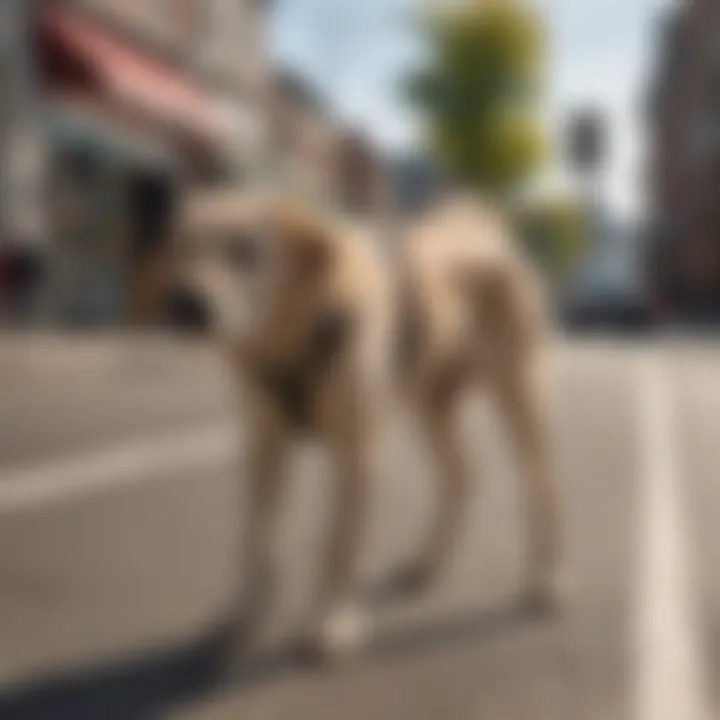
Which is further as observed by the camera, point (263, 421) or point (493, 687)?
point (263, 421)

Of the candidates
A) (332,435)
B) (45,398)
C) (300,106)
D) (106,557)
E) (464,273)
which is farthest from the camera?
(300,106)

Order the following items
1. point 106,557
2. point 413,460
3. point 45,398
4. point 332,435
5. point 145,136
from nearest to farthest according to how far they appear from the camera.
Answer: point 332,435
point 106,557
point 413,460
point 45,398
point 145,136

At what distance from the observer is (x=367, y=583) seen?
684 centimetres

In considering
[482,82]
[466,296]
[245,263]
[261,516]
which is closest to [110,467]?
[466,296]

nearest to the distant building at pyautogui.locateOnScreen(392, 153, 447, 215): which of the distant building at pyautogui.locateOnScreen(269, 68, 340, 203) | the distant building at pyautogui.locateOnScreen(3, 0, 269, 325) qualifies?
the distant building at pyautogui.locateOnScreen(3, 0, 269, 325)

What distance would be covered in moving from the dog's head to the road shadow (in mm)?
1048

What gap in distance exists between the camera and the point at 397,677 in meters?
5.26

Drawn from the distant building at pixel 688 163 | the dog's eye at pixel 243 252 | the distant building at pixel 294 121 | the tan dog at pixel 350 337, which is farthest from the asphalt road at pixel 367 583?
the distant building at pixel 688 163

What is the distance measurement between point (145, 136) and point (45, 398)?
35.7 ft

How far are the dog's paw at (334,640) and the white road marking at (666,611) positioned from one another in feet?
3.09

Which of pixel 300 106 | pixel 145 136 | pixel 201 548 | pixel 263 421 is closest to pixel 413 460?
pixel 201 548

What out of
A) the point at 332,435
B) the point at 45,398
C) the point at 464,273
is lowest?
the point at 45,398

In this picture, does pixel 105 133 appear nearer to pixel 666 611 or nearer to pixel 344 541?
pixel 666 611

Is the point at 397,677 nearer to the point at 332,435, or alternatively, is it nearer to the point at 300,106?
the point at 332,435
